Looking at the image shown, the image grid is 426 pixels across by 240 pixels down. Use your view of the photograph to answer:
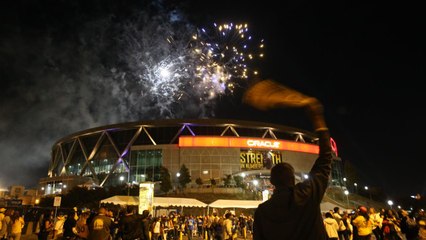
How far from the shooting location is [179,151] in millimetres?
53312

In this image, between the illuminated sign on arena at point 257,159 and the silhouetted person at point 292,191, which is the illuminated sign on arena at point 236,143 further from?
the silhouetted person at point 292,191

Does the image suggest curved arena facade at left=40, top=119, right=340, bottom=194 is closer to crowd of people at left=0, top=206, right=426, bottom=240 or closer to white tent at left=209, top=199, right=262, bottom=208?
white tent at left=209, top=199, right=262, bottom=208

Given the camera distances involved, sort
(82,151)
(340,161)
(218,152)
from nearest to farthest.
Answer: (218,152) → (82,151) → (340,161)

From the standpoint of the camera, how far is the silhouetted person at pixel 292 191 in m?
2.13

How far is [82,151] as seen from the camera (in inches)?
2507

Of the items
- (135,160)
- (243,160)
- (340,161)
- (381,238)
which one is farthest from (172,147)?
(381,238)

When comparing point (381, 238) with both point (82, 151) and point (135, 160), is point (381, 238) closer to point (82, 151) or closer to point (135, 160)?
point (135, 160)

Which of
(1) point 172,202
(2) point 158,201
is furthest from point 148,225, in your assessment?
(1) point 172,202

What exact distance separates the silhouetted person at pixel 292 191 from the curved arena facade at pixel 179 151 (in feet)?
A: 151

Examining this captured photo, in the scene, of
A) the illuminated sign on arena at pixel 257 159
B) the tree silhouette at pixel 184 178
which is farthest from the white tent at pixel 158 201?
the illuminated sign on arena at pixel 257 159

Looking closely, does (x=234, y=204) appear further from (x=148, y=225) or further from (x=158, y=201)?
(x=148, y=225)

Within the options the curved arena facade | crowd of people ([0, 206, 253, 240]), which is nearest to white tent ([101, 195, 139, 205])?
crowd of people ([0, 206, 253, 240])

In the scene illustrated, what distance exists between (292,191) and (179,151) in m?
51.7

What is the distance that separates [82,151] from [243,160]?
3344 cm
